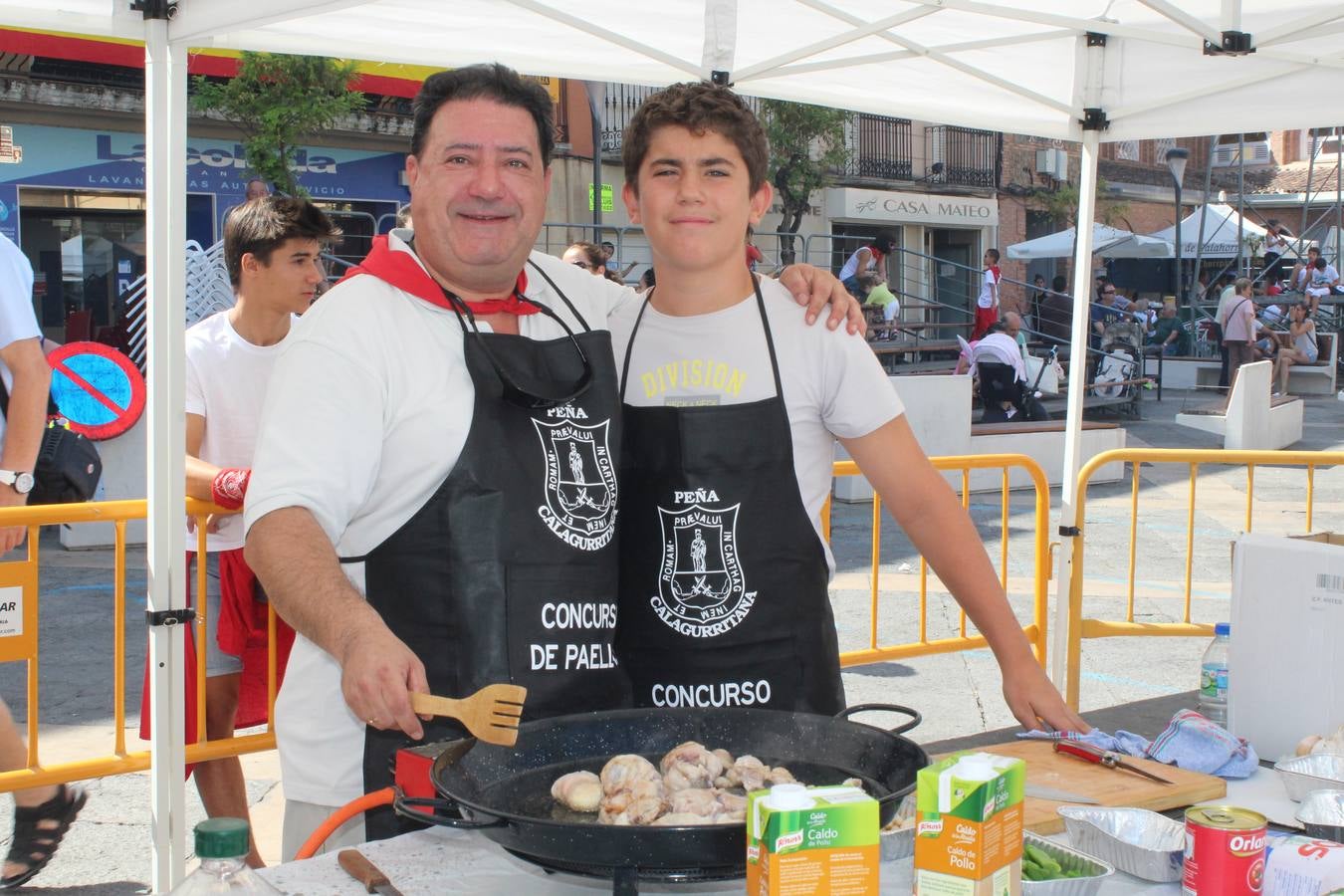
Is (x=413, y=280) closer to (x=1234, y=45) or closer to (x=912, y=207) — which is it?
(x=1234, y=45)

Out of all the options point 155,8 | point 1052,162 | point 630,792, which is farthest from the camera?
point 1052,162

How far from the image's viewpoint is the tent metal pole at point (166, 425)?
10.5 feet

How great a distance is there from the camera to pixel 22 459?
365 cm

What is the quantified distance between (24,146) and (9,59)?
0.98m

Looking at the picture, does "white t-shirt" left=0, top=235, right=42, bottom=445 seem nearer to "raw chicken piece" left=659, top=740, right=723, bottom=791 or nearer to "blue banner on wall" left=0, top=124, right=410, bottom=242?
"raw chicken piece" left=659, top=740, right=723, bottom=791

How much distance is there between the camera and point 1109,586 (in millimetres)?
8055

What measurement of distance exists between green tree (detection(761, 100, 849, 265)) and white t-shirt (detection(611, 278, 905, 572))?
20613 mm

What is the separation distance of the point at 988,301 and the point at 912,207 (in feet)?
33.1

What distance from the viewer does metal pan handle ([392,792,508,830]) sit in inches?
60.2

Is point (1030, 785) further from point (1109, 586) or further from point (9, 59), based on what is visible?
point (9, 59)

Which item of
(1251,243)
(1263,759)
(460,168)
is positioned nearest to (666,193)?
(460,168)

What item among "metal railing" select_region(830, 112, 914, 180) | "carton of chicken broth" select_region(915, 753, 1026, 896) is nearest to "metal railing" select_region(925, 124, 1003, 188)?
"metal railing" select_region(830, 112, 914, 180)

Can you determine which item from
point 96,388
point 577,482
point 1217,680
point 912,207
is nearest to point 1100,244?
point 912,207

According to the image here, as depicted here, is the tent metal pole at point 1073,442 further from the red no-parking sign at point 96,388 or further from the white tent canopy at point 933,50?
the red no-parking sign at point 96,388
